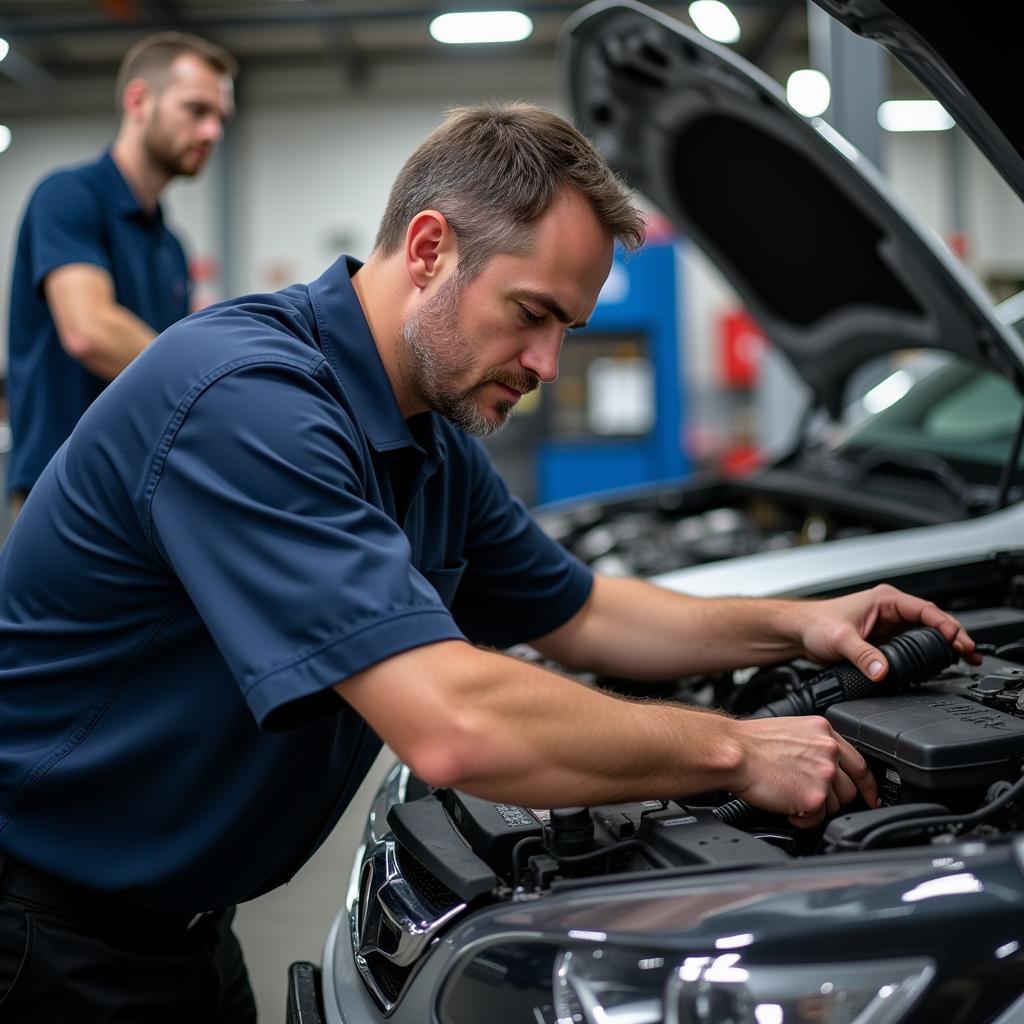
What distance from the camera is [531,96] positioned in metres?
10.5

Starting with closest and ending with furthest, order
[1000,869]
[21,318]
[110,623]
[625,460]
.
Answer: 1. [1000,869]
2. [110,623]
3. [21,318]
4. [625,460]

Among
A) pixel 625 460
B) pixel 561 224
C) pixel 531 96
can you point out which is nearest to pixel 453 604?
pixel 561 224

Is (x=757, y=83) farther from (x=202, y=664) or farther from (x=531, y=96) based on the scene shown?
(x=531, y=96)

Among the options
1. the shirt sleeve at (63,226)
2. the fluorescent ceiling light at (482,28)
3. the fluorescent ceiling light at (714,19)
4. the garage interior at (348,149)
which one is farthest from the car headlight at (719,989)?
the fluorescent ceiling light at (482,28)

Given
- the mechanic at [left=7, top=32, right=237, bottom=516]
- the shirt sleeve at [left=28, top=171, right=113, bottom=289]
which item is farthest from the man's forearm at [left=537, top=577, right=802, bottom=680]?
the shirt sleeve at [left=28, top=171, right=113, bottom=289]

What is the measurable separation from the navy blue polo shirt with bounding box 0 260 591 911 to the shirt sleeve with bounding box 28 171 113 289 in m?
1.32

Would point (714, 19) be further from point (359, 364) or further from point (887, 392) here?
point (359, 364)

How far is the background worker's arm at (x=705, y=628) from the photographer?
157 centimetres

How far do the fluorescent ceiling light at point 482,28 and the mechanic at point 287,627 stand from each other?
7193 mm

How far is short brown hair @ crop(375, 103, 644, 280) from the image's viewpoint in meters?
1.22

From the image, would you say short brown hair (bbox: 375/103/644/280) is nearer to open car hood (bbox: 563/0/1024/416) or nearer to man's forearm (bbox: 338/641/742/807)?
man's forearm (bbox: 338/641/742/807)

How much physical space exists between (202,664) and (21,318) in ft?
5.55

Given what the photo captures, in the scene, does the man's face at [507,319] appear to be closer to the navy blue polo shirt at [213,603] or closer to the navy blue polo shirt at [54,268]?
the navy blue polo shirt at [213,603]

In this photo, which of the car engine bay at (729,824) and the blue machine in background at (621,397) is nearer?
the car engine bay at (729,824)
